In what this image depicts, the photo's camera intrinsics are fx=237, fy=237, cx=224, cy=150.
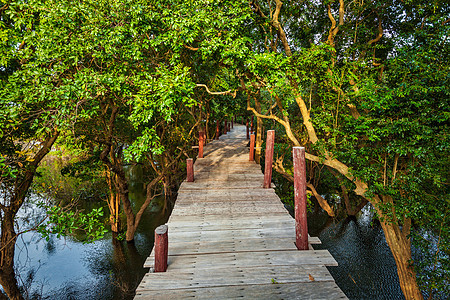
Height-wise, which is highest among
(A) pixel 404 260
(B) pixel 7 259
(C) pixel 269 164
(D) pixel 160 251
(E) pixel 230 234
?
(C) pixel 269 164

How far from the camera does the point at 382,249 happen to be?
14.2m

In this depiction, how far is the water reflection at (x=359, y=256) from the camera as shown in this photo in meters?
11.4

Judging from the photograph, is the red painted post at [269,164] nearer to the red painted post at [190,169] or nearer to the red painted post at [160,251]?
the red painted post at [190,169]

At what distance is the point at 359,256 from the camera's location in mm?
13719

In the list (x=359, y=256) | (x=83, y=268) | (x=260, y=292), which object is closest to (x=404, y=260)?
(x=359, y=256)

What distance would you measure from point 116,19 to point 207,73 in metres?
7.96

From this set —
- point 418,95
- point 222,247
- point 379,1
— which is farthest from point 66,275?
point 379,1

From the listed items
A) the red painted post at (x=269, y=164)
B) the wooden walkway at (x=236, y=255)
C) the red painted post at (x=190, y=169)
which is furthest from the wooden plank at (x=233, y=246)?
the red painted post at (x=190, y=169)

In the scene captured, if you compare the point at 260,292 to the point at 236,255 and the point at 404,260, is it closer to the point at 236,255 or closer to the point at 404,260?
the point at 236,255

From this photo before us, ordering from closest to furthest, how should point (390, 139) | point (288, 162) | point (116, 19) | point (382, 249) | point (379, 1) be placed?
point (116, 19) → point (390, 139) → point (379, 1) → point (382, 249) → point (288, 162)

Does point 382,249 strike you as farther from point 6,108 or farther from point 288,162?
point 6,108

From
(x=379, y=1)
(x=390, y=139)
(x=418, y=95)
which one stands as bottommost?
(x=390, y=139)

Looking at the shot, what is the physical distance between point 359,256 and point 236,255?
41.2 feet

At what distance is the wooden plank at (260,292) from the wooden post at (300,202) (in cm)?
103
